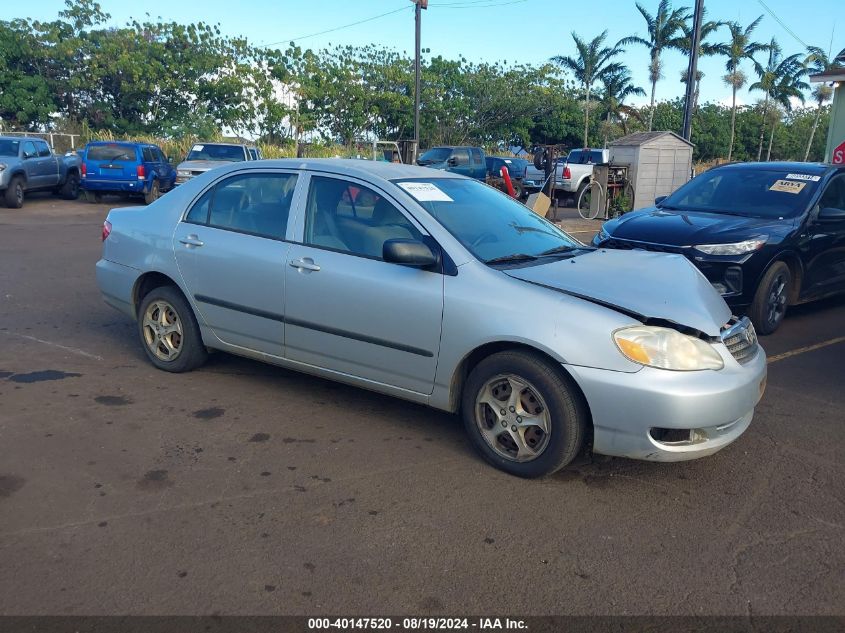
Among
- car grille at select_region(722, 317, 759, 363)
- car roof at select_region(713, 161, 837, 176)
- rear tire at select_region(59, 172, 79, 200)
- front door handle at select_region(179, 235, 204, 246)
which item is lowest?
rear tire at select_region(59, 172, 79, 200)

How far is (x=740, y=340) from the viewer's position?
4273 millimetres

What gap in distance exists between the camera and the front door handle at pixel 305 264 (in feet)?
15.6

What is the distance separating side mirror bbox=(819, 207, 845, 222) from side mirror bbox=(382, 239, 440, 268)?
17.4ft

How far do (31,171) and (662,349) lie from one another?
18.9 m

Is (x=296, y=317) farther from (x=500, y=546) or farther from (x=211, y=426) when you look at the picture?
(x=500, y=546)

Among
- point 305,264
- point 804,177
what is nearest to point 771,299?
point 804,177

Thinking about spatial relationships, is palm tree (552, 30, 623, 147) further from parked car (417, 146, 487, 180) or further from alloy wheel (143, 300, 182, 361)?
alloy wheel (143, 300, 182, 361)

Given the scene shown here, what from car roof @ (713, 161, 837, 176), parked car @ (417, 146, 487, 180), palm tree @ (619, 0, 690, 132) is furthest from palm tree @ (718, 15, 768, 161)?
car roof @ (713, 161, 837, 176)

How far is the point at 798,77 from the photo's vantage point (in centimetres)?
4984

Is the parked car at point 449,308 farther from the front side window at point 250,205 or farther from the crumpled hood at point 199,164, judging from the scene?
the crumpled hood at point 199,164

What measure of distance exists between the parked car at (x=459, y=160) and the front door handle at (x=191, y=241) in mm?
18970

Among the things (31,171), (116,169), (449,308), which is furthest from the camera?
(116,169)

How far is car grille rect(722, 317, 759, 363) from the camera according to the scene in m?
4.13

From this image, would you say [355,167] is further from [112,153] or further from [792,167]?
[112,153]
